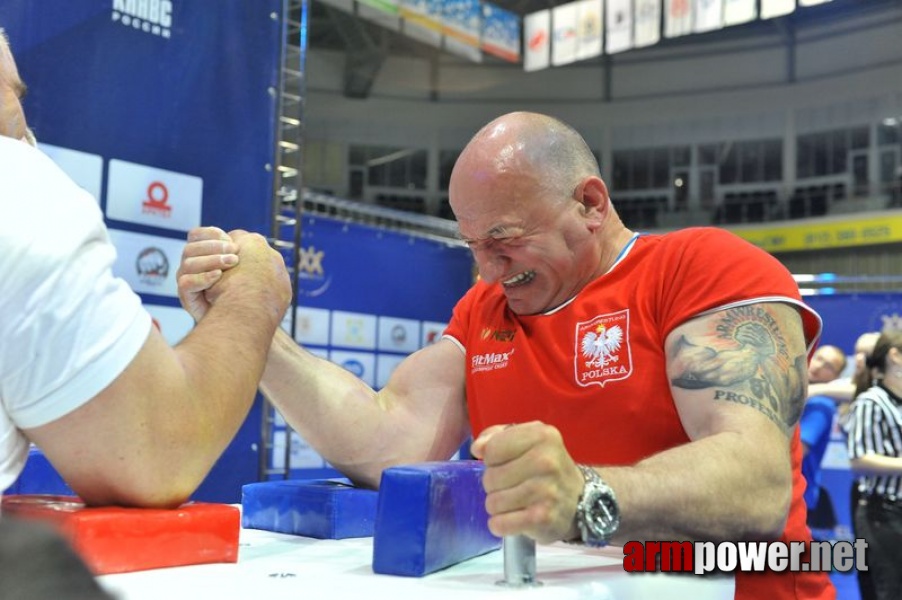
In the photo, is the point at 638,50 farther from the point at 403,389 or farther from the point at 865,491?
the point at 403,389

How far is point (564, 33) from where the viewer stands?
38.6 ft

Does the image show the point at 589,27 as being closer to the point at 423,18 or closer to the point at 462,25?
the point at 462,25

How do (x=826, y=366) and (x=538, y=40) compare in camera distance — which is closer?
(x=826, y=366)

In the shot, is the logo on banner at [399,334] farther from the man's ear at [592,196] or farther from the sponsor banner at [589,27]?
the sponsor banner at [589,27]

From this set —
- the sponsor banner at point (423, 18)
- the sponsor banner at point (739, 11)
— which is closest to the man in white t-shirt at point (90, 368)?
the sponsor banner at point (423, 18)

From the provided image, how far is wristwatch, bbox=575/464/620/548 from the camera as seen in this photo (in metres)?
0.89

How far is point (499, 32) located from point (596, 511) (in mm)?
10404

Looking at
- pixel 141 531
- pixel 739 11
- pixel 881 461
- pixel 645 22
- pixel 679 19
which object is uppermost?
pixel 645 22

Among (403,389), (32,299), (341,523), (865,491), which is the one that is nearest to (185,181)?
(403,389)

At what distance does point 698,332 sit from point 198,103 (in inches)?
78.1

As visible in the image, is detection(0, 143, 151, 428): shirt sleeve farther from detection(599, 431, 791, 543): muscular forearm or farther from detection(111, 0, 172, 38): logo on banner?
detection(111, 0, 172, 38): logo on banner

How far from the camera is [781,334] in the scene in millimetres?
1319

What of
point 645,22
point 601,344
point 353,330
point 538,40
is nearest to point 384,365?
point 353,330

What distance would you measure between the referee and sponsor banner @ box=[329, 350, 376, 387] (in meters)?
2.61
